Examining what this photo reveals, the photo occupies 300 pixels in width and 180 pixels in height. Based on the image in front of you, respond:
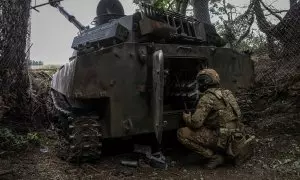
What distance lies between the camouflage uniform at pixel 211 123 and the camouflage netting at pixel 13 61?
290 cm

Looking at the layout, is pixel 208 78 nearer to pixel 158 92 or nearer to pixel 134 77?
pixel 158 92

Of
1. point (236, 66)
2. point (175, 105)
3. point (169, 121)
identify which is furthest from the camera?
point (236, 66)

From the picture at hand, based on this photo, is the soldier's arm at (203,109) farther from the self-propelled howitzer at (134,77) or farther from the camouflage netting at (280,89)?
the camouflage netting at (280,89)

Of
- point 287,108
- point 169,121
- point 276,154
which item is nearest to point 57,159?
point 169,121

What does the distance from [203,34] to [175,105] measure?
4.99 ft

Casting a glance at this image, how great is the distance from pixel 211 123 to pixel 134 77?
1.18 m

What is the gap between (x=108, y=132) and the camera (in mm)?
5543

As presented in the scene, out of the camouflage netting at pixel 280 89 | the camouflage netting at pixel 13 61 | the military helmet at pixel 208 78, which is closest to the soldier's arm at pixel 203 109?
the military helmet at pixel 208 78

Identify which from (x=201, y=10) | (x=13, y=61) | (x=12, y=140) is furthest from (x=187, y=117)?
(x=201, y=10)

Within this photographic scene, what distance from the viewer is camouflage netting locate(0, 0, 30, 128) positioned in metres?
6.66

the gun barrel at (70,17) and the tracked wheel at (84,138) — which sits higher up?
the gun barrel at (70,17)

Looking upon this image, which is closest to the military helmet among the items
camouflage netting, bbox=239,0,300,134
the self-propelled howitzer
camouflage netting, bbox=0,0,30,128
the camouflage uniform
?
the camouflage uniform

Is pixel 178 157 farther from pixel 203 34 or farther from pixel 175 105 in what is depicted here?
pixel 203 34

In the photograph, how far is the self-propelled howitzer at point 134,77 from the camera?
5332 millimetres
